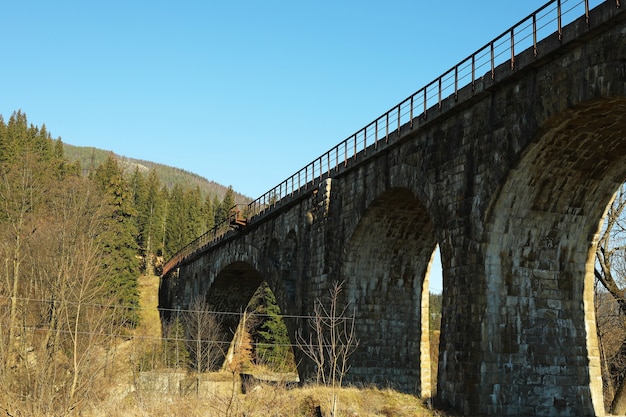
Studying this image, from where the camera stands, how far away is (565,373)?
59.9 feet

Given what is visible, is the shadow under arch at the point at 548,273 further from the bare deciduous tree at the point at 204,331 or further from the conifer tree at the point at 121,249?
the conifer tree at the point at 121,249

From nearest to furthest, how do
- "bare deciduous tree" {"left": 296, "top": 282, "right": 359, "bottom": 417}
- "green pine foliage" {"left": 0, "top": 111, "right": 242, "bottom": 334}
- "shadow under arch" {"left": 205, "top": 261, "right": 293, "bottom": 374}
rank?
"bare deciduous tree" {"left": 296, "top": 282, "right": 359, "bottom": 417}
"shadow under arch" {"left": 205, "top": 261, "right": 293, "bottom": 374}
"green pine foliage" {"left": 0, "top": 111, "right": 242, "bottom": 334}

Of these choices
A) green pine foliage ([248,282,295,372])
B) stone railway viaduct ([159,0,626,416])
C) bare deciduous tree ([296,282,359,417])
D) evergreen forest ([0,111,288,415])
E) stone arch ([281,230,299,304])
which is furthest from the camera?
green pine foliage ([248,282,295,372])

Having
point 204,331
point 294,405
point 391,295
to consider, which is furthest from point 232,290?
point 294,405

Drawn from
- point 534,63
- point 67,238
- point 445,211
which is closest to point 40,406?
point 445,211

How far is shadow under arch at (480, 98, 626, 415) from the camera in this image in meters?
17.2

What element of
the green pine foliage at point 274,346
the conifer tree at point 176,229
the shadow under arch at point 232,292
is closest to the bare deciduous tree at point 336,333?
the shadow under arch at point 232,292

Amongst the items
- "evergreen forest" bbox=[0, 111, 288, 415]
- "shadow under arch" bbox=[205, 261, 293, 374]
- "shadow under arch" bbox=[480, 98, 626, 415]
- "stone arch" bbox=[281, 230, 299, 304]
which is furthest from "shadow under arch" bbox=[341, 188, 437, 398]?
"shadow under arch" bbox=[205, 261, 293, 374]

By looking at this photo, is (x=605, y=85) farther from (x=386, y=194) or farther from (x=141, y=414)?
(x=141, y=414)

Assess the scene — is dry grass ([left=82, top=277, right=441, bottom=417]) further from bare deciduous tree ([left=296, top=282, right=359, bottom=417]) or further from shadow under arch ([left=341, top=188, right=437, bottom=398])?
shadow under arch ([left=341, top=188, right=437, bottom=398])

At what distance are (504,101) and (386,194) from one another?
7.25 m

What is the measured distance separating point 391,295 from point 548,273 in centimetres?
951

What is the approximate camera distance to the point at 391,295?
2734cm

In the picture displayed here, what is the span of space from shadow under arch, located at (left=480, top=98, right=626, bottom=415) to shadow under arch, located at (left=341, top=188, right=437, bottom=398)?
7405 millimetres
